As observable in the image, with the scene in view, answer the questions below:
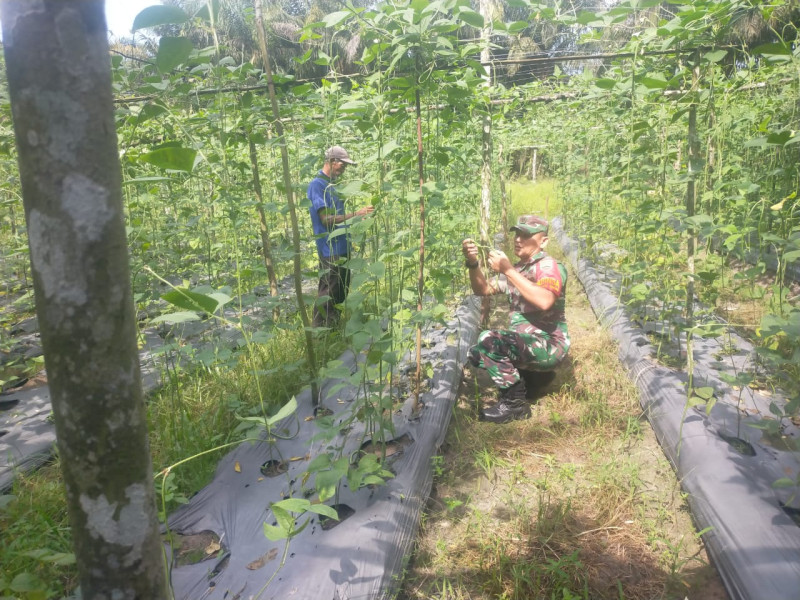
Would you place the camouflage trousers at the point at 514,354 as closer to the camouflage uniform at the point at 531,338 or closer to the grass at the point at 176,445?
the camouflage uniform at the point at 531,338

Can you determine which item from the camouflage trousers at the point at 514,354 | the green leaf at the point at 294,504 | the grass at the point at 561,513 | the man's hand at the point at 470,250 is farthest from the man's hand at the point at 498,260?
the green leaf at the point at 294,504

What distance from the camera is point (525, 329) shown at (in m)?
2.93

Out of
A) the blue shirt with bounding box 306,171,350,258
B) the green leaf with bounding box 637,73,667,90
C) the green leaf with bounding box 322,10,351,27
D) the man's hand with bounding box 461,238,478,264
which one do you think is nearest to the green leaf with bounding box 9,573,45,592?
the green leaf with bounding box 322,10,351,27

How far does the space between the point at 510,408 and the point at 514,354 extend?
32cm

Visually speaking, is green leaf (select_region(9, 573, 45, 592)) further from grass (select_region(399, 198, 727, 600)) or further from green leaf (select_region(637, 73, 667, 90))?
green leaf (select_region(637, 73, 667, 90))

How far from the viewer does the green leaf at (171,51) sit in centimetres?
85

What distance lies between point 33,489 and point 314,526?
1298mm

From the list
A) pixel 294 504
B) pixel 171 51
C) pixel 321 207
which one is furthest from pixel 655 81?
pixel 294 504

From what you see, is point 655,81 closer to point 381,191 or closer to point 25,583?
point 381,191

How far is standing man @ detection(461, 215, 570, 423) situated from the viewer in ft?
8.91

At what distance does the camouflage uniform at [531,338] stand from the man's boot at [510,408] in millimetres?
48

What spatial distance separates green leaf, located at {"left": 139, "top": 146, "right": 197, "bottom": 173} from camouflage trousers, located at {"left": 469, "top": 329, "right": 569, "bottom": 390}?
Result: 2391 millimetres

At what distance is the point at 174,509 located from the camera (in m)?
1.96

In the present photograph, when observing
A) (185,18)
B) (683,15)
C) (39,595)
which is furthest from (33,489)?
(683,15)
